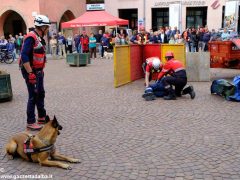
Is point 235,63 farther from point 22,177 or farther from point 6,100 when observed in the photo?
point 22,177

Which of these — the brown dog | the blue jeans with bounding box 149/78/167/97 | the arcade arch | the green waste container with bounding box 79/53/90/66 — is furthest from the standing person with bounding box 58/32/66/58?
the brown dog

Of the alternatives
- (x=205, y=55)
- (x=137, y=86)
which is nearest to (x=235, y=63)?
(x=205, y=55)

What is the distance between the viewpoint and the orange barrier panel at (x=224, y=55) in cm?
1176

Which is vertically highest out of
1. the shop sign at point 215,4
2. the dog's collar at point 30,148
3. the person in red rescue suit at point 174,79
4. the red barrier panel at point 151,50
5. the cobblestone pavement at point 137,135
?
the shop sign at point 215,4

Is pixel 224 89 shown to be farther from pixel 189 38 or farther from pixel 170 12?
pixel 170 12

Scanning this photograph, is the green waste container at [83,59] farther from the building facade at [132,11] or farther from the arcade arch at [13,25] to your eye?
the arcade arch at [13,25]

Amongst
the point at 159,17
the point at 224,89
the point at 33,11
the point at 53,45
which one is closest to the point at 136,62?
the point at 224,89

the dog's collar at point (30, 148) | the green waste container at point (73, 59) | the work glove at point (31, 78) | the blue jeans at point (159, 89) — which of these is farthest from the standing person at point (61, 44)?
the dog's collar at point (30, 148)

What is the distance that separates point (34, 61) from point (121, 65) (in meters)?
5.23

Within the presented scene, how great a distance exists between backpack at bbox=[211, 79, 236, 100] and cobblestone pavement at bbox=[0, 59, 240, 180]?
18cm

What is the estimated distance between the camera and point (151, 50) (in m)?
12.3

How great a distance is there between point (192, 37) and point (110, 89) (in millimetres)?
13251

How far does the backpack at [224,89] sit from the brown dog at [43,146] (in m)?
5.13

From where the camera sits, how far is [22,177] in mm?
4379
